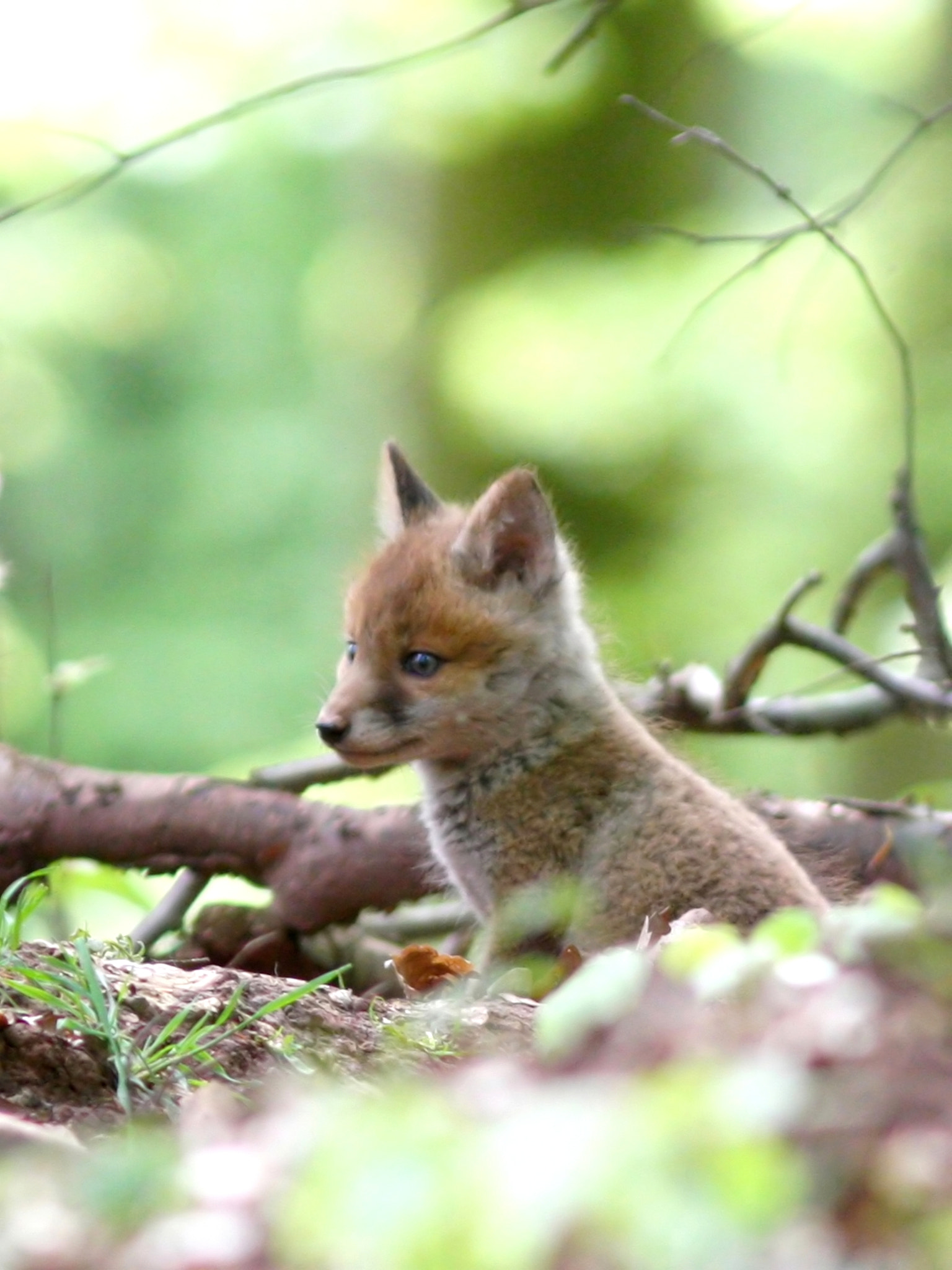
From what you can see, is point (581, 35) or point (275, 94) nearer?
point (275, 94)

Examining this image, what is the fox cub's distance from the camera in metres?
3.31

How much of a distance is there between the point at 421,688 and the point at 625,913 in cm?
81

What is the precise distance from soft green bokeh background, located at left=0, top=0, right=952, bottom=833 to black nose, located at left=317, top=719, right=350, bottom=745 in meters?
2.68

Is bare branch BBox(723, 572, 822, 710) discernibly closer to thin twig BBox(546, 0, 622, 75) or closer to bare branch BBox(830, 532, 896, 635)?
bare branch BBox(830, 532, 896, 635)

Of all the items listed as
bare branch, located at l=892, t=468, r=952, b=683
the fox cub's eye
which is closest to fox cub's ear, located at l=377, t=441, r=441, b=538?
the fox cub's eye

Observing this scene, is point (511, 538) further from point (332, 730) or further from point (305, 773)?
point (305, 773)

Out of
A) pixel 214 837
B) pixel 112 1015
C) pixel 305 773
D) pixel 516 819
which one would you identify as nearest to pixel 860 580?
pixel 516 819

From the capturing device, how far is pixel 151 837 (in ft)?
13.1

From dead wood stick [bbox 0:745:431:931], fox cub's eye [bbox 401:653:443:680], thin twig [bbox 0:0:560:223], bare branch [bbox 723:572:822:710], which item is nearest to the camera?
thin twig [bbox 0:0:560:223]

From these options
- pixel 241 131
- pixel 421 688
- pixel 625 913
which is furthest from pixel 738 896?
pixel 241 131

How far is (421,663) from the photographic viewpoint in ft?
11.7

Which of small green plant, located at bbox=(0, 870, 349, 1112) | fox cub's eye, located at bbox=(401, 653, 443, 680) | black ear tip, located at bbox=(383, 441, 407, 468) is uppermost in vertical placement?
black ear tip, located at bbox=(383, 441, 407, 468)

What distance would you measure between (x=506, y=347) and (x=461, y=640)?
17.2 ft

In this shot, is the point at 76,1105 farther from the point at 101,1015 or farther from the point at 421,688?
the point at 421,688
